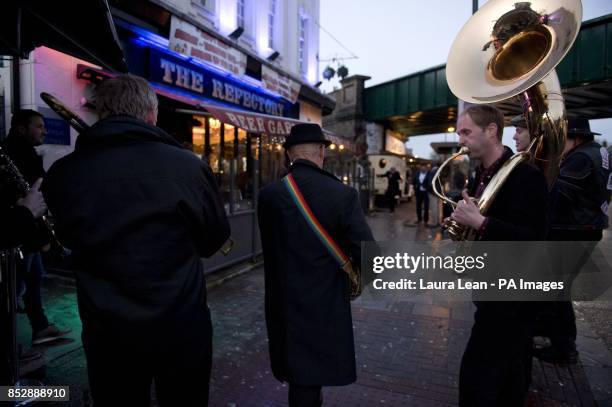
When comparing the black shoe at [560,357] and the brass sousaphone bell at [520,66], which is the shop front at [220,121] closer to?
the brass sousaphone bell at [520,66]

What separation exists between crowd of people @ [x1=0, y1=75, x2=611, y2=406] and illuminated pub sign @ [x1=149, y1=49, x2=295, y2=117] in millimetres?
6704

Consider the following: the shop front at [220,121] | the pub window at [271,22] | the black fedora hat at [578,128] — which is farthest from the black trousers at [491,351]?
the pub window at [271,22]

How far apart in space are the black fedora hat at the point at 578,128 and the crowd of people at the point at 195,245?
136 cm

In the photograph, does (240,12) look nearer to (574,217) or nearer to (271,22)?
(271,22)

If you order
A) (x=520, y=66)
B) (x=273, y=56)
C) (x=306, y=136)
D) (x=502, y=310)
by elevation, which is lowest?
(x=502, y=310)

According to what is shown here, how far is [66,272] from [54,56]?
3.44 metres

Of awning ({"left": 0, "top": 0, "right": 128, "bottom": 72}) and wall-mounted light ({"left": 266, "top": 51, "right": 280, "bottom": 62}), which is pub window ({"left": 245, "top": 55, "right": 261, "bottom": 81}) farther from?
awning ({"left": 0, "top": 0, "right": 128, "bottom": 72})

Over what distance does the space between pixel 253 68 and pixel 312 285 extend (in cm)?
1032

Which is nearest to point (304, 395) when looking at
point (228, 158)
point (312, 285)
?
point (312, 285)

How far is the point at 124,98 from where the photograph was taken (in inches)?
70.7

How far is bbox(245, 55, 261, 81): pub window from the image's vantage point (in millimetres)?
11241

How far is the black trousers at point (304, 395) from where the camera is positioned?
7.47ft

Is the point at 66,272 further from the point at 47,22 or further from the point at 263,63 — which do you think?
the point at 263,63

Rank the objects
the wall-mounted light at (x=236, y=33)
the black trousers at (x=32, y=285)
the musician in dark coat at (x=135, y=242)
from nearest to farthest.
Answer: the musician in dark coat at (x=135, y=242) < the black trousers at (x=32, y=285) < the wall-mounted light at (x=236, y=33)
